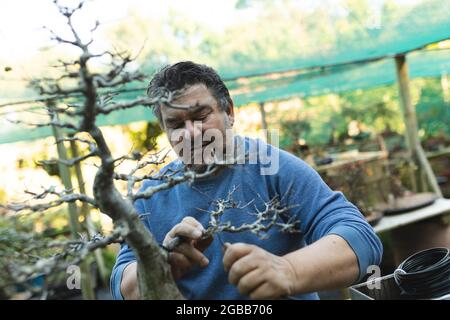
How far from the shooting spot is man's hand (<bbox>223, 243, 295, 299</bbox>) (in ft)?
3.31

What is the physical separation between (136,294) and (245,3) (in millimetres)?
3219

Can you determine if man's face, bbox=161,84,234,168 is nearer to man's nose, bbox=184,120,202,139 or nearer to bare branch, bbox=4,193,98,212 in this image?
man's nose, bbox=184,120,202,139

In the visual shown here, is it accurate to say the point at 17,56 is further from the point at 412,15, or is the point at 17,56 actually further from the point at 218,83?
the point at 412,15

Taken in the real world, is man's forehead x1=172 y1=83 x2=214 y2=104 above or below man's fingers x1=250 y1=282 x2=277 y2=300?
above

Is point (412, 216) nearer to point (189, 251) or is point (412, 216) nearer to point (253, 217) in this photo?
point (253, 217)

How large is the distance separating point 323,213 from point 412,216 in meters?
3.60

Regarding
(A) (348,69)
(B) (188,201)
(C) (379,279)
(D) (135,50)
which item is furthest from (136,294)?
(A) (348,69)

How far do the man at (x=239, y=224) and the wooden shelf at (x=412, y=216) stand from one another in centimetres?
315

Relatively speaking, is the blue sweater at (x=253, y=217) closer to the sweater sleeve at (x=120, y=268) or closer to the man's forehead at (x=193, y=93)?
the sweater sleeve at (x=120, y=268)

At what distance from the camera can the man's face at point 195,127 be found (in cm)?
129

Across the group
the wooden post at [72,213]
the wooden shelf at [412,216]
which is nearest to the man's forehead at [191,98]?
the wooden post at [72,213]

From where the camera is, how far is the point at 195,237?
110cm

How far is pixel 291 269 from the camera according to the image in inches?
42.0

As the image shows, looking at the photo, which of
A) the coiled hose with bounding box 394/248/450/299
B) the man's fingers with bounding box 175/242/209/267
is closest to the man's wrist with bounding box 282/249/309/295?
the man's fingers with bounding box 175/242/209/267
